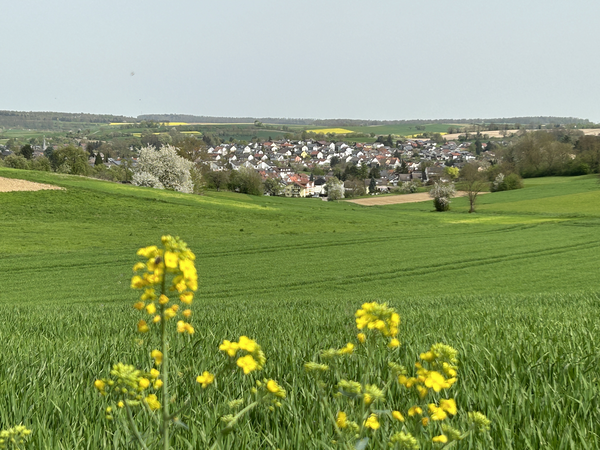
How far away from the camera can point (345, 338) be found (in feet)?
15.1

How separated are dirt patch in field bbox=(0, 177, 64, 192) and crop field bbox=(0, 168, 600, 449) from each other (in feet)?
5.08

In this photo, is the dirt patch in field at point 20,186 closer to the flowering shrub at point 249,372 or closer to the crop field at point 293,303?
the crop field at point 293,303

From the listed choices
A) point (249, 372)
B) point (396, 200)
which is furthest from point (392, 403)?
point (396, 200)

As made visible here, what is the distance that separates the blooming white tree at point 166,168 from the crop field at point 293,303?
643 inches

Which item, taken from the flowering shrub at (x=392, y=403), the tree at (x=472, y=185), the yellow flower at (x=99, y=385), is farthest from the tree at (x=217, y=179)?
the yellow flower at (x=99, y=385)

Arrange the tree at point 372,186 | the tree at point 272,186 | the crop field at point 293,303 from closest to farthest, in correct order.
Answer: the crop field at point 293,303 → the tree at point 272,186 → the tree at point 372,186

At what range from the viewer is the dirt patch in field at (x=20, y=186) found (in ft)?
158

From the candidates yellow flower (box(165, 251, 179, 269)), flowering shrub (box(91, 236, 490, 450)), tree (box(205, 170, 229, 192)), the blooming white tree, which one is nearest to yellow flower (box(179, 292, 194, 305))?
flowering shrub (box(91, 236, 490, 450))

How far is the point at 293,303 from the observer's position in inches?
534

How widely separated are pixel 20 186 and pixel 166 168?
26866mm

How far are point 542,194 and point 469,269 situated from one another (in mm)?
58622

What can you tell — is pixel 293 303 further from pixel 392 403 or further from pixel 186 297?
pixel 186 297

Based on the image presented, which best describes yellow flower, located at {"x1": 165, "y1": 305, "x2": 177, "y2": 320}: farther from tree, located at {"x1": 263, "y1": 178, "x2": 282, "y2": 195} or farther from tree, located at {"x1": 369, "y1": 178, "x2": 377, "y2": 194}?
tree, located at {"x1": 369, "y1": 178, "x2": 377, "y2": 194}

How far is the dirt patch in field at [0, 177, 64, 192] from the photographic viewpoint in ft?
158
